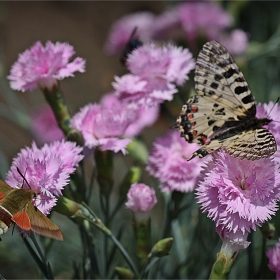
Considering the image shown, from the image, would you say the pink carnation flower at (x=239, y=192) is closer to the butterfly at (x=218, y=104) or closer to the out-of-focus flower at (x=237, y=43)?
the butterfly at (x=218, y=104)

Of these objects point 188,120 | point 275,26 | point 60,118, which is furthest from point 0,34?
point 188,120

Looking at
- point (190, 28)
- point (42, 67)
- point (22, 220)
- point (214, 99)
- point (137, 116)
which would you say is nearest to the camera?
point (22, 220)

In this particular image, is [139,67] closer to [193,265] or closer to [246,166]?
[246,166]

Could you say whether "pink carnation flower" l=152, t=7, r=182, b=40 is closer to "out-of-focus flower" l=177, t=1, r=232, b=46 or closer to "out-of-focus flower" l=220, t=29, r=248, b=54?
"out-of-focus flower" l=177, t=1, r=232, b=46

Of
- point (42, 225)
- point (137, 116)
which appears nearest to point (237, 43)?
point (137, 116)

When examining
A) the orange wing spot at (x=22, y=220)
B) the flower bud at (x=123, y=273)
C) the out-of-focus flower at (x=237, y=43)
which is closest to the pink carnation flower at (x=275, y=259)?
the flower bud at (x=123, y=273)

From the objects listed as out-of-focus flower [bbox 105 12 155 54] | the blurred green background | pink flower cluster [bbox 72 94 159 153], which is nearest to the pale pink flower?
pink flower cluster [bbox 72 94 159 153]

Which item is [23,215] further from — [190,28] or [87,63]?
[87,63]
